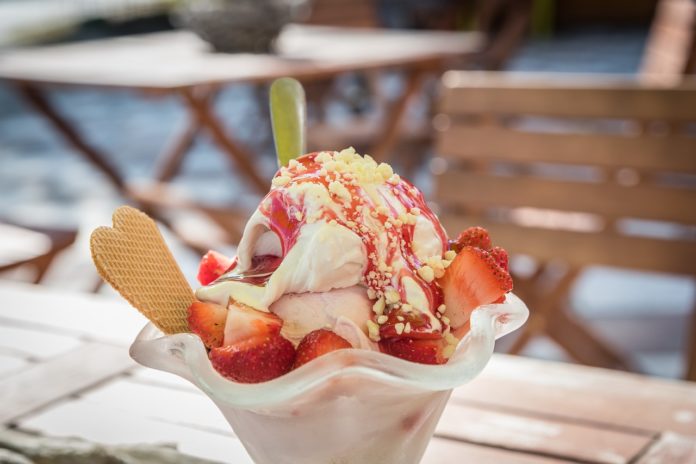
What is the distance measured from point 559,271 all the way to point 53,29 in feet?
22.5

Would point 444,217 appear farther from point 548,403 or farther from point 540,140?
point 548,403

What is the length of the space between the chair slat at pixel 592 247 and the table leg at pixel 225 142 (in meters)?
0.74

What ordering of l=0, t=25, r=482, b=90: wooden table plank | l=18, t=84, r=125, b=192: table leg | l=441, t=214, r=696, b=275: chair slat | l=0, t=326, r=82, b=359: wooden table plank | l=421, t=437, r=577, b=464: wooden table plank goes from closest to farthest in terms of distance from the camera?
l=421, t=437, r=577, b=464: wooden table plank < l=0, t=326, r=82, b=359: wooden table plank < l=441, t=214, r=696, b=275: chair slat < l=0, t=25, r=482, b=90: wooden table plank < l=18, t=84, r=125, b=192: table leg

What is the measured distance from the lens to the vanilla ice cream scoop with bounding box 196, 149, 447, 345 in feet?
1.79

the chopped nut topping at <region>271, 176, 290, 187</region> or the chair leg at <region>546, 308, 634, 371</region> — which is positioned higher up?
the chopped nut topping at <region>271, 176, 290, 187</region>

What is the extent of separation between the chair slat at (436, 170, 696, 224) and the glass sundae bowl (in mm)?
1036

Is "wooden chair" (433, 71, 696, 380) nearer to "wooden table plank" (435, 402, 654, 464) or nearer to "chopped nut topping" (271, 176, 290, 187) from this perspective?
"wooden table plank" (435, 402, 654, 464)

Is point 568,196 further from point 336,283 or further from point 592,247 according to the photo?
point 336,283

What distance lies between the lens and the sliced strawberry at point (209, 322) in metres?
0.55

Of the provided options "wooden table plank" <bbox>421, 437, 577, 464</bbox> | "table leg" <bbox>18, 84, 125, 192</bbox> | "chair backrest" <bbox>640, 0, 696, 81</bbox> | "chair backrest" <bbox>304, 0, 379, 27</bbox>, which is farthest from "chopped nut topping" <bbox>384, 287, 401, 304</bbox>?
"chair backrest" <bbox>304, 0, 379, 27</bbox>

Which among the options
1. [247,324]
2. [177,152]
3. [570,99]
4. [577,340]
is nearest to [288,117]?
[247,324]

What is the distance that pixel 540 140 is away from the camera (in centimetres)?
164

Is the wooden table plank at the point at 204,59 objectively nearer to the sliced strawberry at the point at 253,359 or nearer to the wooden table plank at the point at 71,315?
the wooden table plank at the point at 71,315

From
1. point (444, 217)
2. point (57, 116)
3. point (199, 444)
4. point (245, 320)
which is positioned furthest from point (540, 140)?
point (57, 116)
